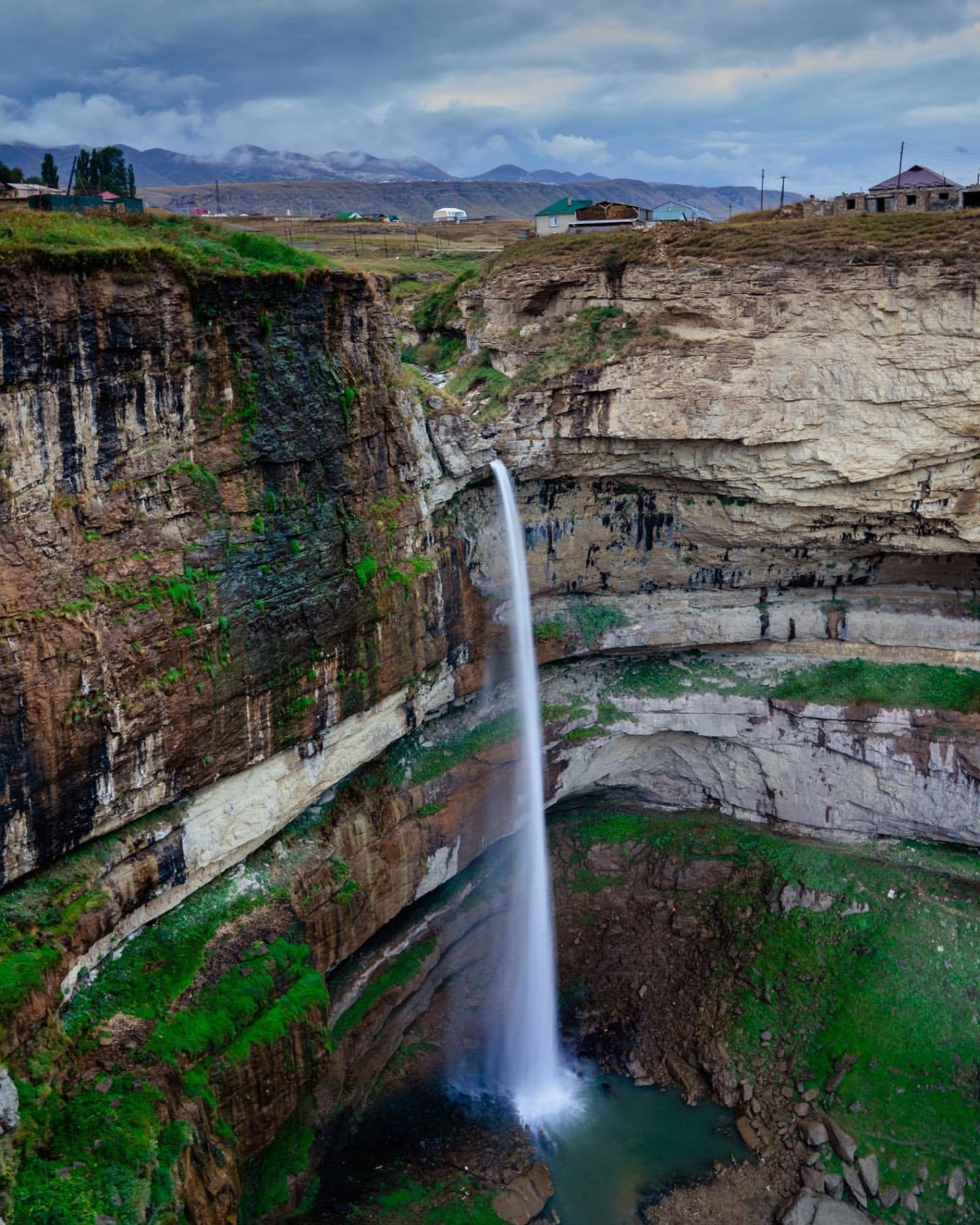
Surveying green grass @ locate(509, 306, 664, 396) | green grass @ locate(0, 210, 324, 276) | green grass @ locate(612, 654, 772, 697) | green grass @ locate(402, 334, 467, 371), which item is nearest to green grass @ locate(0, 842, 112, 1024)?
green grass @ locate(0, 210, 324, 276)

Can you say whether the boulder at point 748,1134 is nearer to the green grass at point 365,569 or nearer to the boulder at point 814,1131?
the boulder at point 814,1131

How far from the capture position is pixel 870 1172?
19.5m

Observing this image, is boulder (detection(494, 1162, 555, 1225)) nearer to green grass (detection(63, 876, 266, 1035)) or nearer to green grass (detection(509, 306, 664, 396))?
green grass (detection(63, 876, 266, 1035))

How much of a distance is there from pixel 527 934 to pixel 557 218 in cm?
2184

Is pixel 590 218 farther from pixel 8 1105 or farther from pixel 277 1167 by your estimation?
pixel 8 1105

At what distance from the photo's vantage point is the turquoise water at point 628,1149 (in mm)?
19453

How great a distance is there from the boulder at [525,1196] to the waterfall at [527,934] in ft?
5.77

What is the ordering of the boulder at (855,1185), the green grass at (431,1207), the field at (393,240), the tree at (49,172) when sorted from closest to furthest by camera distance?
the green grass at (431,1207) < the boulder at (855,1185) < the tree at (49,172) < the field at (393,240)

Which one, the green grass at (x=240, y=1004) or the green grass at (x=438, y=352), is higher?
the green grass at (x=438, y=352)

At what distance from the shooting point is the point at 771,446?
933 inches

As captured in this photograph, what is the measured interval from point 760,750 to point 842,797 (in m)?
2.24

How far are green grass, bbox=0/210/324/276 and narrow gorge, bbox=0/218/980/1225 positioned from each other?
0.10 m

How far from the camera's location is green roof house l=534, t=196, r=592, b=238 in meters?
33.1

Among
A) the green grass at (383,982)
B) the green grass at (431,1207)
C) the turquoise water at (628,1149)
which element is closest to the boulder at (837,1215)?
the turquoise water at (628,1149)
